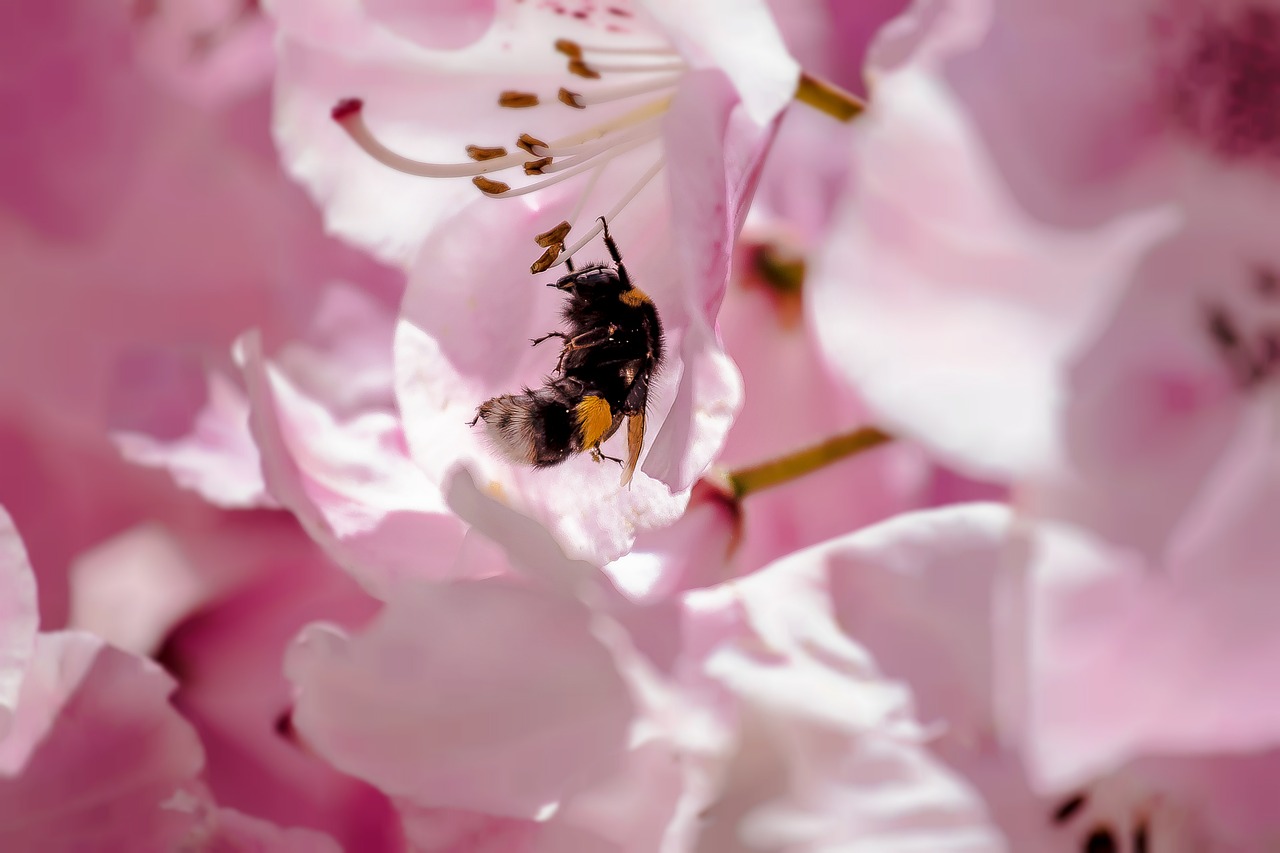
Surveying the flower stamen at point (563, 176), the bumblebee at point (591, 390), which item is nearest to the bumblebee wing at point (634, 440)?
the bumblebee at point (591, 390)

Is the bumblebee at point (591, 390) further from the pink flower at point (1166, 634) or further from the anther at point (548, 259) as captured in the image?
the pink flower at point (1166, 634)

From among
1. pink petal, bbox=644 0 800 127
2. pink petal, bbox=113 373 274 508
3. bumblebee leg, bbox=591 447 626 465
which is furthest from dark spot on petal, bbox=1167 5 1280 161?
pink petal, bbox=113 373 274 508

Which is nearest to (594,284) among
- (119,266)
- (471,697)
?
(471,697)

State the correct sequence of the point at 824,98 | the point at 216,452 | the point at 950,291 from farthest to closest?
the point at 216,452
the point at 824,98
the point at 950,291

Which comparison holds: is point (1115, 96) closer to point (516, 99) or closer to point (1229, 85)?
point (1229, 85)

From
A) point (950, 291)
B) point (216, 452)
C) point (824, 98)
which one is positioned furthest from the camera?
point (216, 452)

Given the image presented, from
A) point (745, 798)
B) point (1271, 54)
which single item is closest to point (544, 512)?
point (745, 798)

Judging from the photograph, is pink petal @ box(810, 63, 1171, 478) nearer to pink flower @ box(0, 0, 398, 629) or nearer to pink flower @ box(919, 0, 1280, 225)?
pink flower @ box(919, 0, 1280, 225)

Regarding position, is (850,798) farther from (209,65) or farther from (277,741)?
(209,65)

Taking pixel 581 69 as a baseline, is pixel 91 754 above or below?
below
